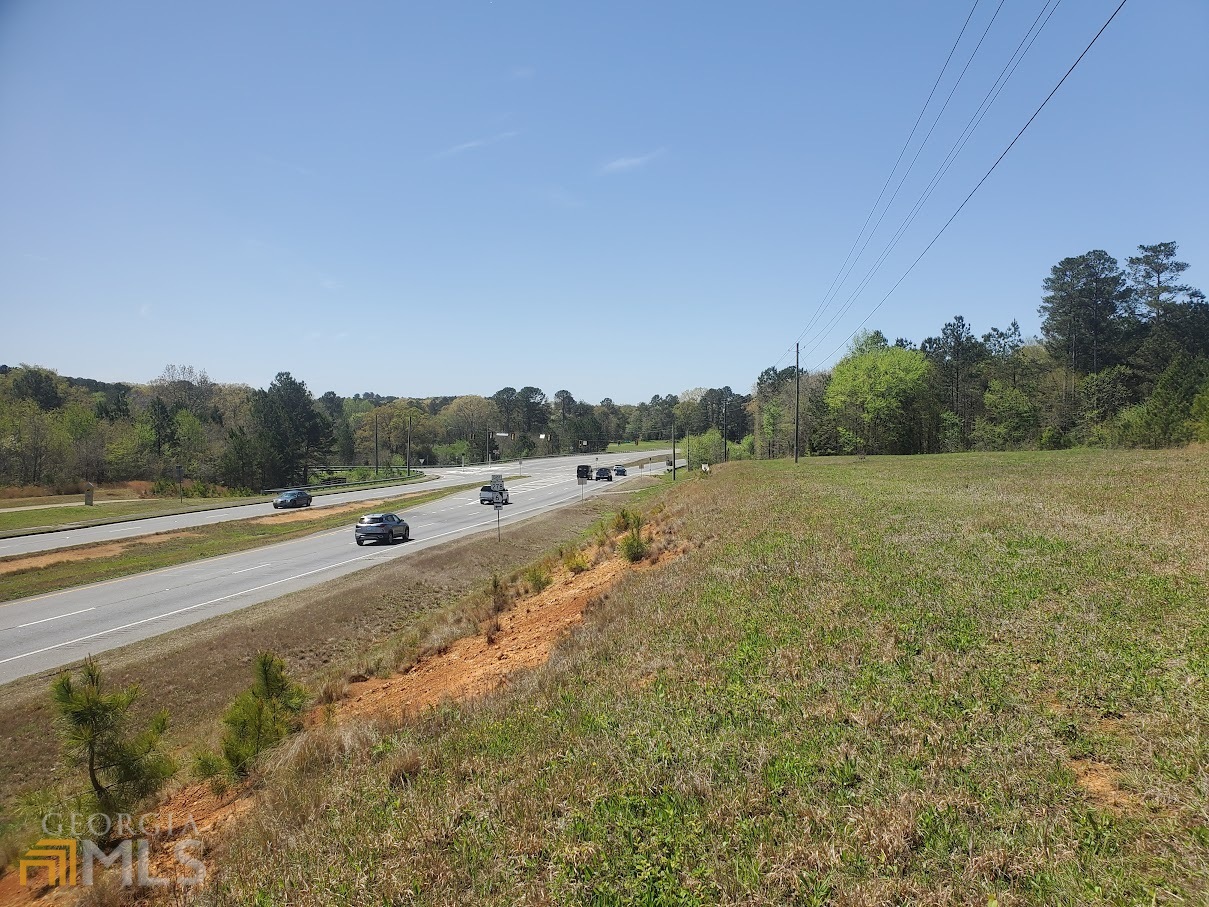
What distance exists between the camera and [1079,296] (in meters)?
74.2

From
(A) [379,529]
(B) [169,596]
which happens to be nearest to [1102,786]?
(B) [169,596]

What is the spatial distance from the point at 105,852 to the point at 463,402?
171m

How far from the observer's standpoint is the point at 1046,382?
79.3 m

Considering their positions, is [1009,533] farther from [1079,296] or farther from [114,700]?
[1079,296]

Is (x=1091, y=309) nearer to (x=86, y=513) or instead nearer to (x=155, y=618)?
(x=155, y=618)

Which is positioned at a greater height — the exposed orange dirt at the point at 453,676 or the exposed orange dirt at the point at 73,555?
the exposed orange dirt at the point at 73,555

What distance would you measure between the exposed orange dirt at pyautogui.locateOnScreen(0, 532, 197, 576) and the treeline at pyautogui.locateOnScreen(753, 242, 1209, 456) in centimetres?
6568

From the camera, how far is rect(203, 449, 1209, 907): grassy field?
12.9ft

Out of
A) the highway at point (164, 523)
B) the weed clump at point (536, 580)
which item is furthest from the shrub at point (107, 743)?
the highway at point (164, 523)

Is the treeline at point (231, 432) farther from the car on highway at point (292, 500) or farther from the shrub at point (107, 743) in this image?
the shrub at point (107, 743)

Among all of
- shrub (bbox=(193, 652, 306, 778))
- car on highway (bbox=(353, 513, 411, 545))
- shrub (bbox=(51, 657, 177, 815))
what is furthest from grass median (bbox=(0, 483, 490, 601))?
shrub (bbox=(51, 657, 177, 815))

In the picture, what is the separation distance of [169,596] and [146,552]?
11882 mm

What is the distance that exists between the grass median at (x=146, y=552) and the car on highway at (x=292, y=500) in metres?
2.27

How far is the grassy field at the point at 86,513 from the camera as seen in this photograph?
40.7 m
